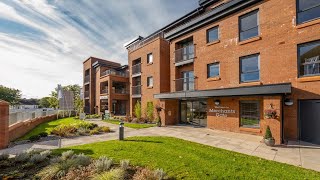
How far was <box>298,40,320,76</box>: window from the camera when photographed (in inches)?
419

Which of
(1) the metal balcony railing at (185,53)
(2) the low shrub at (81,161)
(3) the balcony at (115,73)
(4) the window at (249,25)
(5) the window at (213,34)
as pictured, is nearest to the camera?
(2) the low shrub at (81,161)

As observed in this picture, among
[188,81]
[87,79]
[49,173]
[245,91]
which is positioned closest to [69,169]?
[49,173]

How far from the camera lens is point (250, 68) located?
1372 centimetres

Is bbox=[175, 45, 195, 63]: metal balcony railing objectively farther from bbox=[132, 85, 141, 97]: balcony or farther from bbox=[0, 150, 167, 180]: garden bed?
bbox=[0, 150, 167, 180]: garden bed

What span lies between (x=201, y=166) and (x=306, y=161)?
465cm

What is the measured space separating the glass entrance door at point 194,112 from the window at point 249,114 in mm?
4004

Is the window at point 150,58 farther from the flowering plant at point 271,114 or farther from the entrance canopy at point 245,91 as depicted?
the flowering plant at point 271,114

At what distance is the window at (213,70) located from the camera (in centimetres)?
1588

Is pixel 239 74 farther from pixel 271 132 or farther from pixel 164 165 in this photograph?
pixel 164 165

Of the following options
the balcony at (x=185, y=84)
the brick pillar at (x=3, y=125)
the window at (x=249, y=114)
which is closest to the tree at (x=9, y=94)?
the brick pillar at (x=3, y=125)

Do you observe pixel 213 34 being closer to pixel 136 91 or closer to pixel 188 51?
pixel 188 51

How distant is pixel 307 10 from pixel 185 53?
10.3 meters

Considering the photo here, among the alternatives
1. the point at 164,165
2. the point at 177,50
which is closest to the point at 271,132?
the point at 164,165

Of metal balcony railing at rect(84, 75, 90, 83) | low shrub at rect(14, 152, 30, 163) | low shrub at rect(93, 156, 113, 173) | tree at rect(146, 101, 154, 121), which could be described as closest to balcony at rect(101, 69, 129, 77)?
metal balcony railing at rect(84, 75, 90, 83)
